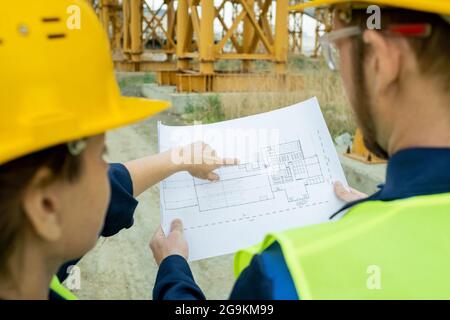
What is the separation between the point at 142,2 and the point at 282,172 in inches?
500

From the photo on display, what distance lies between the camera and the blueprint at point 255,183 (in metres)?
1.62

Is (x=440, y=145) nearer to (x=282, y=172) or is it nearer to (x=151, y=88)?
(x=282, y=172)

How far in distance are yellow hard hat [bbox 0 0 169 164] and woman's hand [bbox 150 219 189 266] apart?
613mm

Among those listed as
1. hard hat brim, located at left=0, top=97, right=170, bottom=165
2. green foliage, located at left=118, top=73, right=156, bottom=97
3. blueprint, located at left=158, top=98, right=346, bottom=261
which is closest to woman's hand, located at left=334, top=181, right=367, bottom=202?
blueprint, located at left=158, top=98, right=346, bottom=261

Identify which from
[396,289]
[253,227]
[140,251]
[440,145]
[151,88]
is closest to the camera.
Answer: [396,289]

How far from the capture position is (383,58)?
970 mm

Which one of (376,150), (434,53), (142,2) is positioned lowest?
(376,150)

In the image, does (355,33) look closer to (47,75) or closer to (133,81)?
(47,75)

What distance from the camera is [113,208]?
5.35 ft

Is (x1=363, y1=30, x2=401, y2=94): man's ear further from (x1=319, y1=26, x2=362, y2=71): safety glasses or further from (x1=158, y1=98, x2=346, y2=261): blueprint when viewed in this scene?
(x1=158, y1=98, x2=346, y2=261): blueprint

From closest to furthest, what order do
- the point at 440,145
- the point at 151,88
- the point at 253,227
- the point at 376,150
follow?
the point at 440,145
the point at 376,150
the point at 253,227
the point at 151,88

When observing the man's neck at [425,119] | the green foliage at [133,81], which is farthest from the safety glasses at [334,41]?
the green foliage at [133,81]

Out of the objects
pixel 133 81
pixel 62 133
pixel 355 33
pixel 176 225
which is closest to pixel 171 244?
pixel 176 225

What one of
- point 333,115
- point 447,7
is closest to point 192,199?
point 447,7
